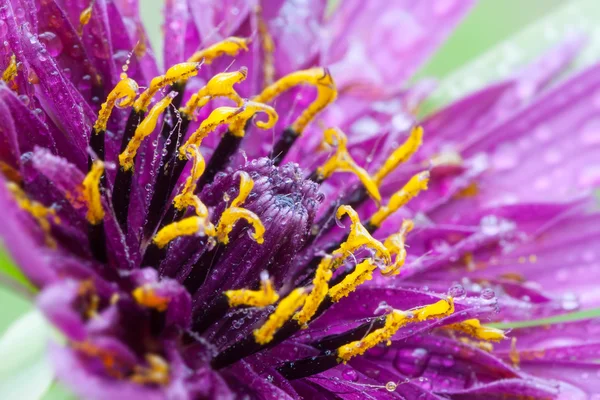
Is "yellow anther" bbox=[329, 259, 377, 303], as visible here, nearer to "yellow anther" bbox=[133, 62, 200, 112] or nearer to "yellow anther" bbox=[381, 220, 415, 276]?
Answer: "yellow anther" bbox=[381, 220, 415, 276]

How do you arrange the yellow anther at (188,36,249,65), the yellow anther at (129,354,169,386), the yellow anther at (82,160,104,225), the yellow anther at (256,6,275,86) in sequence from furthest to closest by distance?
the yellow anther at (256,6,275,86) < the yellow anther at (188,36,249,65) < the yellow anther at (82,160,104,225) < the yellow anther at (129,354,169,386)

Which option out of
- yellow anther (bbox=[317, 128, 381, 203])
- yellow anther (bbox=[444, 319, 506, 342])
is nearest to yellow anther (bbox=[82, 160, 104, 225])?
yellow anther (bbox=[317, 128, 381, 203])

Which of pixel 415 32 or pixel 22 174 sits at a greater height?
pixel 415 32

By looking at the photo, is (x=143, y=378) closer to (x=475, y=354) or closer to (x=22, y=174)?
(x=22, y=174)

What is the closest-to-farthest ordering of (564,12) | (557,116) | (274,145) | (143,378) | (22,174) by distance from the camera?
1. (143,378)
2. (22,174)
3. (274,145)
4. (557,116)
5. (564,12)

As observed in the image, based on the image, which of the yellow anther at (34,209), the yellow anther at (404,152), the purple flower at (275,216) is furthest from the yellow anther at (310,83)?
the yellow anther at (34,209)

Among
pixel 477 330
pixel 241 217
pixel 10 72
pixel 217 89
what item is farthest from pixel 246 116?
pixel 477 330

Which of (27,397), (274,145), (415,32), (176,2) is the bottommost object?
(27,397)

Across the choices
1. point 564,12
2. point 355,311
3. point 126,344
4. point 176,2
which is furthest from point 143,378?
point 564,12
